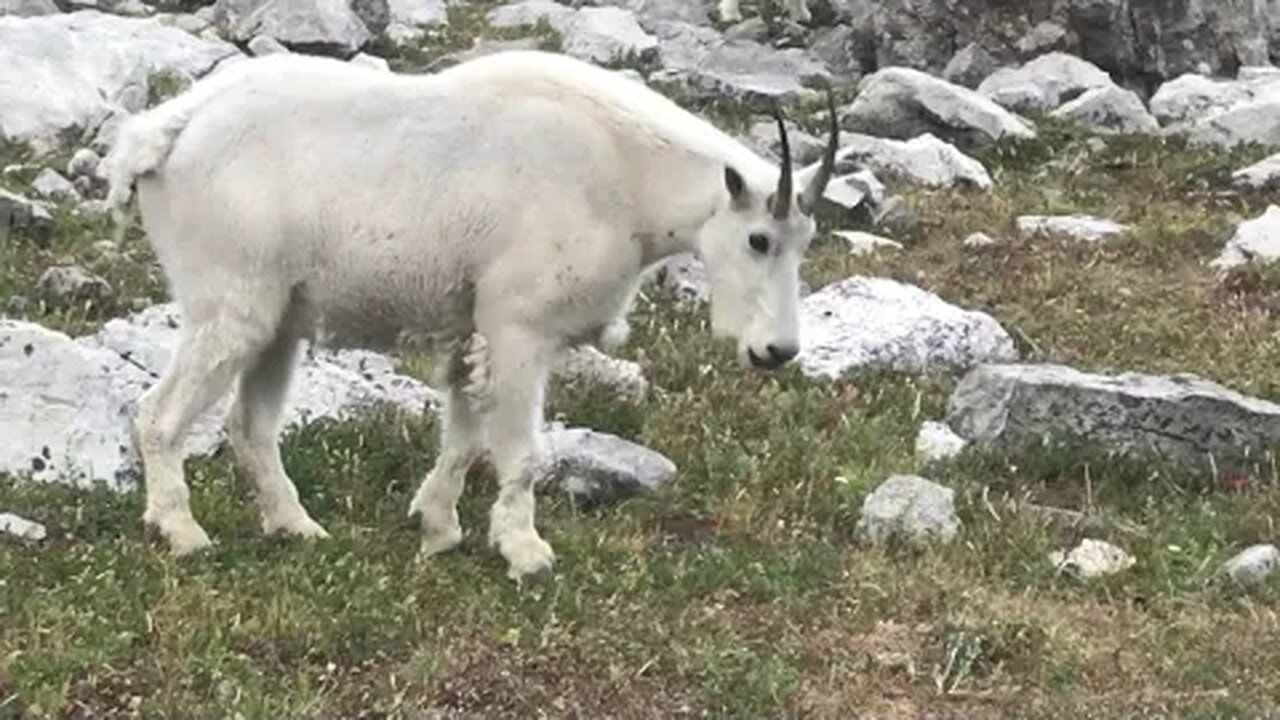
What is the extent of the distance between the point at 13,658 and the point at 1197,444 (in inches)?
266

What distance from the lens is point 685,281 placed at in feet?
54.7

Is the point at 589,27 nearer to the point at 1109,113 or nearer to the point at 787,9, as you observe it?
the point at 787,9

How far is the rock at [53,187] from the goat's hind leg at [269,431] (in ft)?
27.9

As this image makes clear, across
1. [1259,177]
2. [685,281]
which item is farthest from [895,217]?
[1259,177]

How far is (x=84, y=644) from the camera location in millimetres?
8531

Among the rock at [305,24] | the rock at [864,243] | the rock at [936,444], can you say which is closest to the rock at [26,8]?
the rock at [305,24]

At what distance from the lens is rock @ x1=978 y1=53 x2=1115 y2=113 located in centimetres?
2753

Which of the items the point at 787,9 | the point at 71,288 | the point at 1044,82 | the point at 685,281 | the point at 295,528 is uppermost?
the point at 295,528

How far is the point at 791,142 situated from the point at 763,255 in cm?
1059

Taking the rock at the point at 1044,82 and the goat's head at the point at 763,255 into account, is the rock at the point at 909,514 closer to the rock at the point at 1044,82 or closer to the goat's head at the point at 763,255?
the goat's head at the point at 763,255

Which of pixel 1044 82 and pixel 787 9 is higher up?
pixel 1044 82

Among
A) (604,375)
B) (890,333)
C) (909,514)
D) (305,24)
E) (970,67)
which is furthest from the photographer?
(305,24)

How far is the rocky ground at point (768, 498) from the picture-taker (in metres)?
8.73

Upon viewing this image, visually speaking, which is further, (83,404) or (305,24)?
(305,24)
